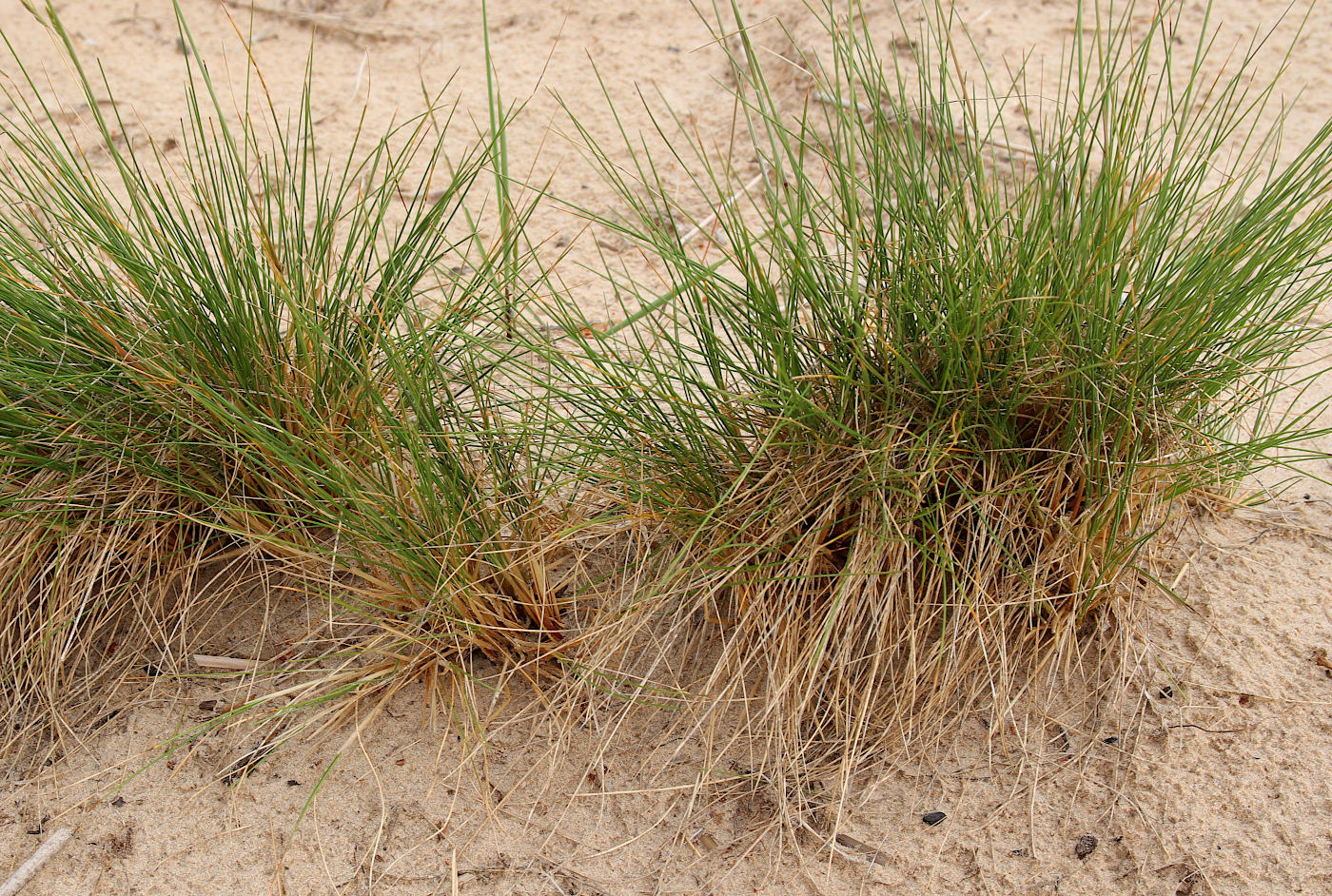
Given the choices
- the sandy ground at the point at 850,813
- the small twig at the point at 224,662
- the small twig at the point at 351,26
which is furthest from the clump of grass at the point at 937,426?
the small twig at the point at 351,26

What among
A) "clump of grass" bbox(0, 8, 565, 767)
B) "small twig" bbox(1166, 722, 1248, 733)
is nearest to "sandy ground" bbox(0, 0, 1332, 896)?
"small twig" bbox(1166, 722, 1248, 733)

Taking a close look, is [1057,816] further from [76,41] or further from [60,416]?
[76,41]

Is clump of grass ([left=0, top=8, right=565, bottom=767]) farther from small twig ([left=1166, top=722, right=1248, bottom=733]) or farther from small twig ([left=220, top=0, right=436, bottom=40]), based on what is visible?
small twig ([left=220, top=0, right=436, bottom=40])

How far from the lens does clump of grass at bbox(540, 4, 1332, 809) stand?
133 cm

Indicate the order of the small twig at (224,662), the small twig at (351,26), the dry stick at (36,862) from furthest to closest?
the small twig at (351,26)
the small twig at (224,662)
the dry stick at (36,862)

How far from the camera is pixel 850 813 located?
1.42 meters

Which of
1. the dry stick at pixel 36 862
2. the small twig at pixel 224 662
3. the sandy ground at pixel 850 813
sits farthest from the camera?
the small twig at pixel 224 662

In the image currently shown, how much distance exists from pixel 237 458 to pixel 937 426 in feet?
3.32

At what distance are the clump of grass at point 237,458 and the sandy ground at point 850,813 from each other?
0.14 meters

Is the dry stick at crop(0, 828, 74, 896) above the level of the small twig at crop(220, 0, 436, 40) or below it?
below

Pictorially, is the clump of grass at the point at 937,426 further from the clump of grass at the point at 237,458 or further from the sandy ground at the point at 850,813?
the clump of grass at the point at 237,458

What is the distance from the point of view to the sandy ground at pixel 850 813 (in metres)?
1.33

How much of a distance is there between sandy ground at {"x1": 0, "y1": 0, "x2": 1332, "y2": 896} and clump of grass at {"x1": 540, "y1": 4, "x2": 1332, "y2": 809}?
0.09 m

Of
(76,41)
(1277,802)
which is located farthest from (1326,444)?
(76,41)
